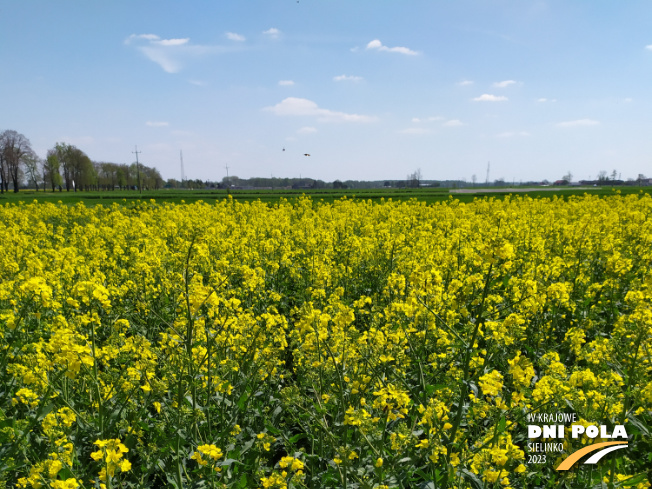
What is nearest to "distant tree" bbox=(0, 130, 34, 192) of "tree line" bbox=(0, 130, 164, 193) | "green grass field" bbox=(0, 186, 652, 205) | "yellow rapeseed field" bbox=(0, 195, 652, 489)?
"tree line" bbox=(0, 130, 164, 193)

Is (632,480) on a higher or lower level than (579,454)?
lower

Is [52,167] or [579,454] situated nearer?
[579,454]

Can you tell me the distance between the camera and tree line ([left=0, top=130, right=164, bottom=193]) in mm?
78188

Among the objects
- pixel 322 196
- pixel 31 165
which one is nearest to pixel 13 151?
pixel 31 165

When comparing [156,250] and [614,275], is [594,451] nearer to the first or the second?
[614,275]

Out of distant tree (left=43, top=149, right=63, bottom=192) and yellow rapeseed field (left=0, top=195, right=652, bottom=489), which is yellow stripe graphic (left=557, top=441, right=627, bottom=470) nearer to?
yellow rapeseed field (left=0, top=195, right=652, bottom=489)

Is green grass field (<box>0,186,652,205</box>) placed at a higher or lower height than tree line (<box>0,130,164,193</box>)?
lower

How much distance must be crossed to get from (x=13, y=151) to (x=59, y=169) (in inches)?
618

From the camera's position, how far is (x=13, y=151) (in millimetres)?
77938

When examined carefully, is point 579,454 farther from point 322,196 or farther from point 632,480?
point 322,196

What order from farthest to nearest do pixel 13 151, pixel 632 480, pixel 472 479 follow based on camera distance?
1. pixel 13 151
2. pixel 472 479
3. pixel 632 480

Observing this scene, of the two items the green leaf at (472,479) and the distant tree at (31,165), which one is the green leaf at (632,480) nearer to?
the green leaf at (472,479)

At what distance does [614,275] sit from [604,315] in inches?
39.4

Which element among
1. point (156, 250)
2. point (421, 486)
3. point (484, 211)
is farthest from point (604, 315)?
point (484, 211)
